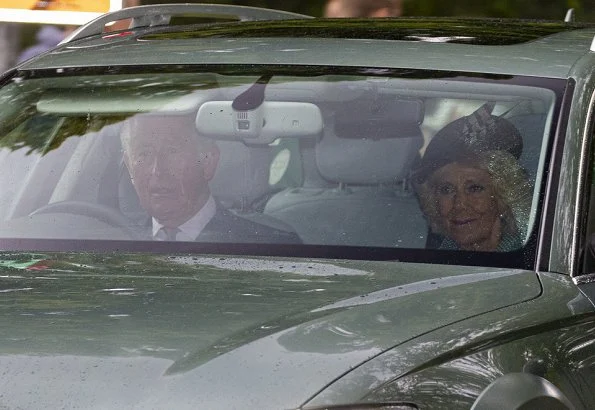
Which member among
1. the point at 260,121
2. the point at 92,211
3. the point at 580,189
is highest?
the point at 260,121

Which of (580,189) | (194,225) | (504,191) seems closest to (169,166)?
(194,225)

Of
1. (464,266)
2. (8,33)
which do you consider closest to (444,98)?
(464,266)

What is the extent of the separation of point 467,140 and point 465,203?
0.56 ft

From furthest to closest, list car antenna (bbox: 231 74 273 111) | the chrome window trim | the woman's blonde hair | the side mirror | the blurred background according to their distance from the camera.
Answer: the blurred background < car antenna (bbox: 231 74 273 111) < the woman's blonde hair < the chrome window trim < the side mirror

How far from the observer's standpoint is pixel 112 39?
4.75 metres

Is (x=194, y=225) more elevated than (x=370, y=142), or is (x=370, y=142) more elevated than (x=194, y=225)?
(x=370, y=142)

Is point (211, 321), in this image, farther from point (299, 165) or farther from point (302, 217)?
point (299, 165)

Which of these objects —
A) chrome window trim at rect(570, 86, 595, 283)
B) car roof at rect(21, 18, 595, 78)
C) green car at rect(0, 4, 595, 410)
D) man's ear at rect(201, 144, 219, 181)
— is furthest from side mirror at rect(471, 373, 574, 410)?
man's ear at rect(201, 144, 219, 181)

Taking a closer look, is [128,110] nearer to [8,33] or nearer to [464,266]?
[464,266]

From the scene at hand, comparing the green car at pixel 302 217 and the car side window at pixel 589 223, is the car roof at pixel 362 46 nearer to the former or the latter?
the green car at pixel 302 217

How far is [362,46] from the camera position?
4.19 metres

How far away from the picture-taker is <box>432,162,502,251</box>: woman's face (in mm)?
3764

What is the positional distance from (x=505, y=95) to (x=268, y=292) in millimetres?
981

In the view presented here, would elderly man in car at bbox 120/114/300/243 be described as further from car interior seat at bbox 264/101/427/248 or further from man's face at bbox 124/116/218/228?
car interior seat at bbox 264/101/427/248
